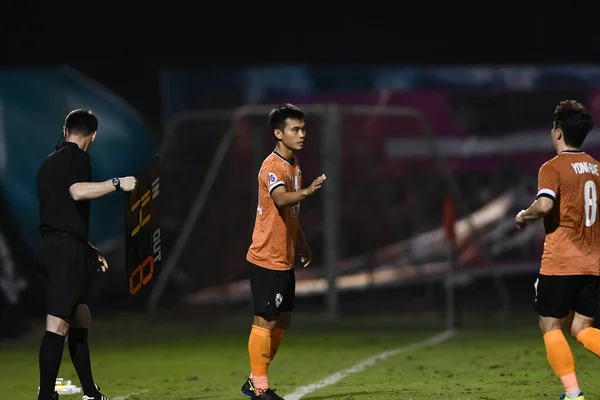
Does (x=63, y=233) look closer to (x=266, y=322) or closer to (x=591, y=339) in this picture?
(x=266, y=322)

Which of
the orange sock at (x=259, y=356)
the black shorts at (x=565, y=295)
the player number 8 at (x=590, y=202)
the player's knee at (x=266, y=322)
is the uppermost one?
the player number 8 at (x=590, y=202)

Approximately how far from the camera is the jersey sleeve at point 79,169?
7793 millimetres

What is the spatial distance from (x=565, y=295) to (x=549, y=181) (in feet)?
2.27

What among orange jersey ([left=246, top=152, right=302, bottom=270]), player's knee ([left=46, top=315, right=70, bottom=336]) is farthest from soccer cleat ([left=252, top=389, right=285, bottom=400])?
player's knee ([left=46, top=315, right=70, bottom=336])

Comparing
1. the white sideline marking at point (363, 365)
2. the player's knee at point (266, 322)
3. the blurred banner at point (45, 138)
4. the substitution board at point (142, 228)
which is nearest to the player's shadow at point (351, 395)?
the white sideline marking at point (363, 365)

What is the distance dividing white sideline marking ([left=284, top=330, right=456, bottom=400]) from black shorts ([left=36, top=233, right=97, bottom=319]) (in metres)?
1.85

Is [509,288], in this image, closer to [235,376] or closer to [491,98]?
[491,98]

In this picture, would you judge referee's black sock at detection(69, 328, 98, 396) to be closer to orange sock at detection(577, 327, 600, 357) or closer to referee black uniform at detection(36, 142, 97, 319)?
referee black uniform at detection(36, 142, 97, 319)

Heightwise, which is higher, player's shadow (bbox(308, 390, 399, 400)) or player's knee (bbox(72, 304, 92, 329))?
player's knee (bbox(72, 304, 92, 329))

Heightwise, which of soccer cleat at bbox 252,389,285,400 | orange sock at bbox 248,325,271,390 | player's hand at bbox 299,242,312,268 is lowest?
soccer cleat at bbox 252,389,285,400

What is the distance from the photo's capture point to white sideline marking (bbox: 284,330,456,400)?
9.27 metres

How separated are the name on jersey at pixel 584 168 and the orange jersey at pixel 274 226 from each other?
1.80 meters

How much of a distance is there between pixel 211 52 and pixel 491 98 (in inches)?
172

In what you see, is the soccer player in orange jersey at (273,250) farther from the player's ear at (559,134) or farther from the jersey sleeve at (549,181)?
the player's ear at (559,134)
